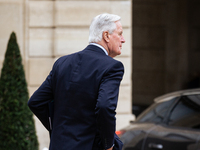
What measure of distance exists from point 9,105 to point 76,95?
11.6 ft

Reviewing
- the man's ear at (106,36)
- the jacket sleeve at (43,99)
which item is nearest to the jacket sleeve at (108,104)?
the man's ear at (106,36)

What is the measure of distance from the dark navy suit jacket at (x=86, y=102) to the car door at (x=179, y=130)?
169 centimetres

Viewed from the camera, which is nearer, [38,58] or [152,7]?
[38,58]

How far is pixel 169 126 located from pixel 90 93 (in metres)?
2.26

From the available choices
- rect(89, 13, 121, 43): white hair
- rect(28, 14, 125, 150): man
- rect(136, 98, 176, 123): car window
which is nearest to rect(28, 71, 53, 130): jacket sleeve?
rect(28, 14, 125, 150): man

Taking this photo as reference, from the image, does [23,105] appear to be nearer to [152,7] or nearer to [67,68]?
[67,68]

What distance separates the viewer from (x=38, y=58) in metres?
7.16

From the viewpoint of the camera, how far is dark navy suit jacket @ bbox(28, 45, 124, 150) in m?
2.43

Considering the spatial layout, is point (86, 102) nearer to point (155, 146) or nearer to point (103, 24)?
point (103, 24)

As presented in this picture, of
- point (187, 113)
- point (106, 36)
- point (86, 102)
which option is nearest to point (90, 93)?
point (86, 102)

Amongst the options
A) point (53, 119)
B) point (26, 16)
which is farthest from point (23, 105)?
point (53, 119)

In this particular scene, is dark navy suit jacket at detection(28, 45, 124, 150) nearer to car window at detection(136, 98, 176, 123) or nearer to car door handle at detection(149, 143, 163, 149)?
car door handle at detection(149, 143, 163, 149)

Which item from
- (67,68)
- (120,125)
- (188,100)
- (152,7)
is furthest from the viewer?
(152,7)

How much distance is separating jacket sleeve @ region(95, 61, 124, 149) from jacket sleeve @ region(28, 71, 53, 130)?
510 millimetres
